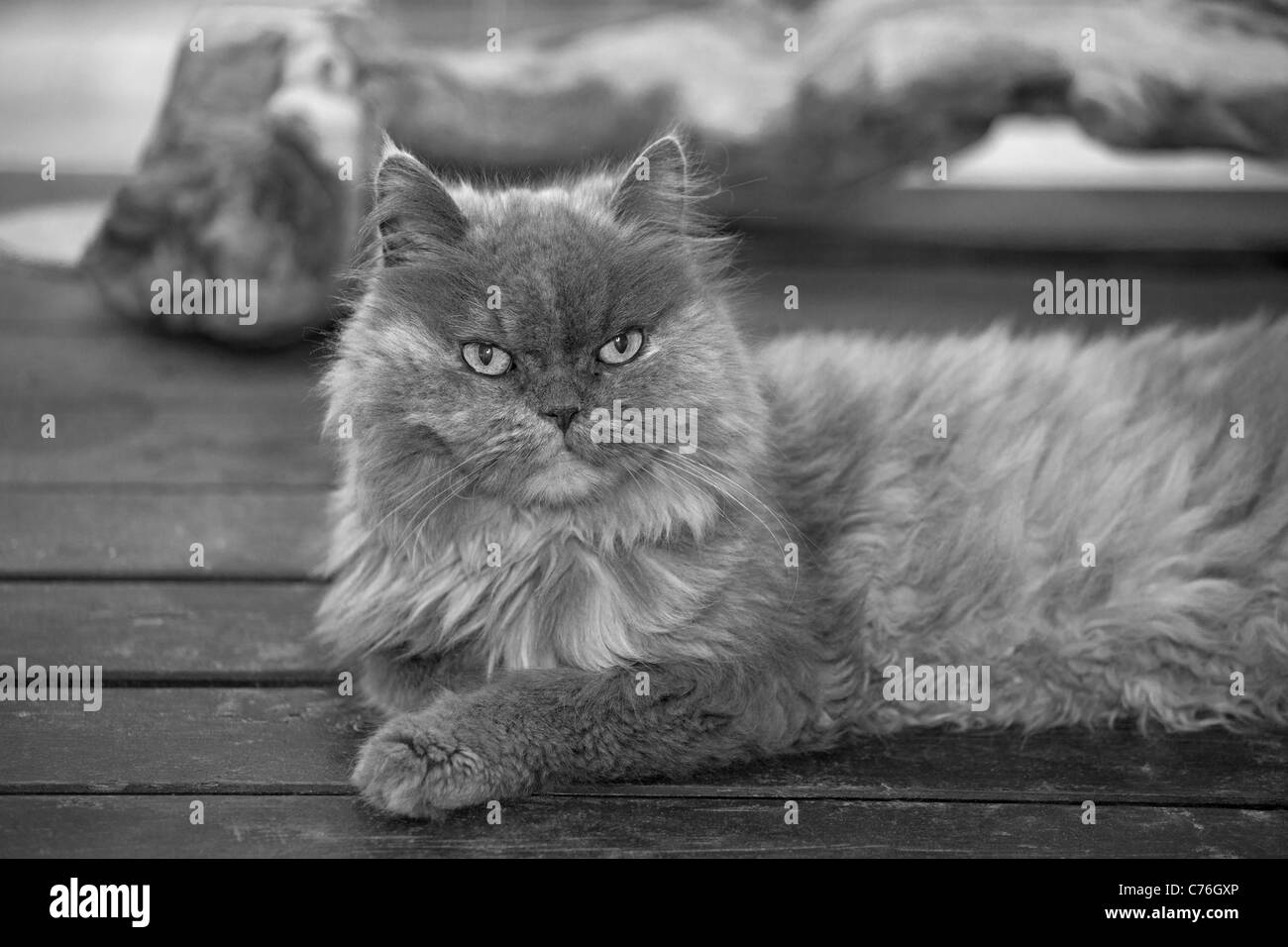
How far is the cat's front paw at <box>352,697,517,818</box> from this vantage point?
174 centimetres

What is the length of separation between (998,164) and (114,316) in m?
4.53

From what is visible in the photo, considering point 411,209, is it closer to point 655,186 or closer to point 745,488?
point 655,186

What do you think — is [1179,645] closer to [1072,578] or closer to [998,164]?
[1072,578]

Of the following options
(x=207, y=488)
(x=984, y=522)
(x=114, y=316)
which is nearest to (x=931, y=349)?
(x=984, y=522)

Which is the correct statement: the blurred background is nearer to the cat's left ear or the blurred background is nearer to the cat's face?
the cat's left ear

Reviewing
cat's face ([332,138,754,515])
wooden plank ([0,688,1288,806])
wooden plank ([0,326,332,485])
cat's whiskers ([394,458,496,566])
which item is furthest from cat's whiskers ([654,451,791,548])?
wooden plank ([0,326,332,485])

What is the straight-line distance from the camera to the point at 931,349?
2471 millimetres

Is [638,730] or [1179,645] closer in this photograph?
[638,730]

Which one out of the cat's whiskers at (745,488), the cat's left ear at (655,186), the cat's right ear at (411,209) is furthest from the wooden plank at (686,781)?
the cat's left ear at (655,186)

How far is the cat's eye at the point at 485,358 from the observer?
1840 millimetres

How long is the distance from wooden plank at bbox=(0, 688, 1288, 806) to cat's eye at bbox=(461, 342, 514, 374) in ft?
1.97

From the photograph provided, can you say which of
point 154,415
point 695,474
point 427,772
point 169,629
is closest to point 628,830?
point 427,772

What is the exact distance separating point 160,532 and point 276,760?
1106mm

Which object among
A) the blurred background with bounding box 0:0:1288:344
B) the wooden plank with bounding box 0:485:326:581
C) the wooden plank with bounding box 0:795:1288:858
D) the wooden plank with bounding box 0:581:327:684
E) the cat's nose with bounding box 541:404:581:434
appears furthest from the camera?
the blurred background with bounding box 0:0:1288:344
